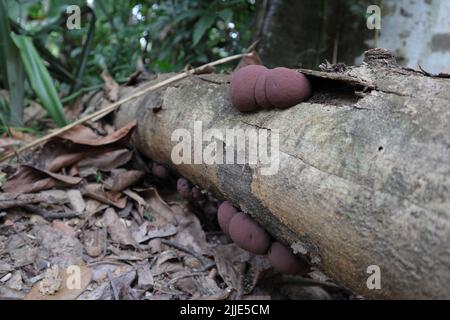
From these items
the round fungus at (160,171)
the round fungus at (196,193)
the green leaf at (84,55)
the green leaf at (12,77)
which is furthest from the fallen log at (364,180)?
the green leaf at (84,55)

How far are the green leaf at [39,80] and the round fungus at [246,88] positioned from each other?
143 cm

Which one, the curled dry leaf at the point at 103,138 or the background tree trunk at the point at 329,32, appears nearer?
the curled dry leaf at the point at 103,138

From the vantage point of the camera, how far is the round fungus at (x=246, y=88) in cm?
145

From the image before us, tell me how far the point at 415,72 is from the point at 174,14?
240cm

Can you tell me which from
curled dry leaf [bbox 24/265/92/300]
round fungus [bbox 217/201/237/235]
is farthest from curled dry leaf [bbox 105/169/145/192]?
round fungus [bbox 217/201/237/235]

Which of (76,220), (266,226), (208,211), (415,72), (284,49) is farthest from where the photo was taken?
(284,49)

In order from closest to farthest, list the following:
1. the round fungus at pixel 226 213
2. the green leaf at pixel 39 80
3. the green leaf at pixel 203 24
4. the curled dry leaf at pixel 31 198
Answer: the round fungus at pixel 226 213 → the curled dry leaf at pixel 31 198 → the green leaf at pixel 39 80 → the green leaf at pixel 203 24

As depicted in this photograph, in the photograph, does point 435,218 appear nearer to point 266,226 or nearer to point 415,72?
point 415,72

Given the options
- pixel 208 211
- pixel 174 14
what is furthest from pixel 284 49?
pixel 208 211

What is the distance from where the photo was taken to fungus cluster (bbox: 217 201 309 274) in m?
1.42

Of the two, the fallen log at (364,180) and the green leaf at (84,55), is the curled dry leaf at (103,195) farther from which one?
the green leaf at (84,55)

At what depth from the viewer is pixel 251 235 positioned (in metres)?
1.46

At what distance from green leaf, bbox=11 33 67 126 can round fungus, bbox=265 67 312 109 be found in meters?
1.60

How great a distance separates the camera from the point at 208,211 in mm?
2107
